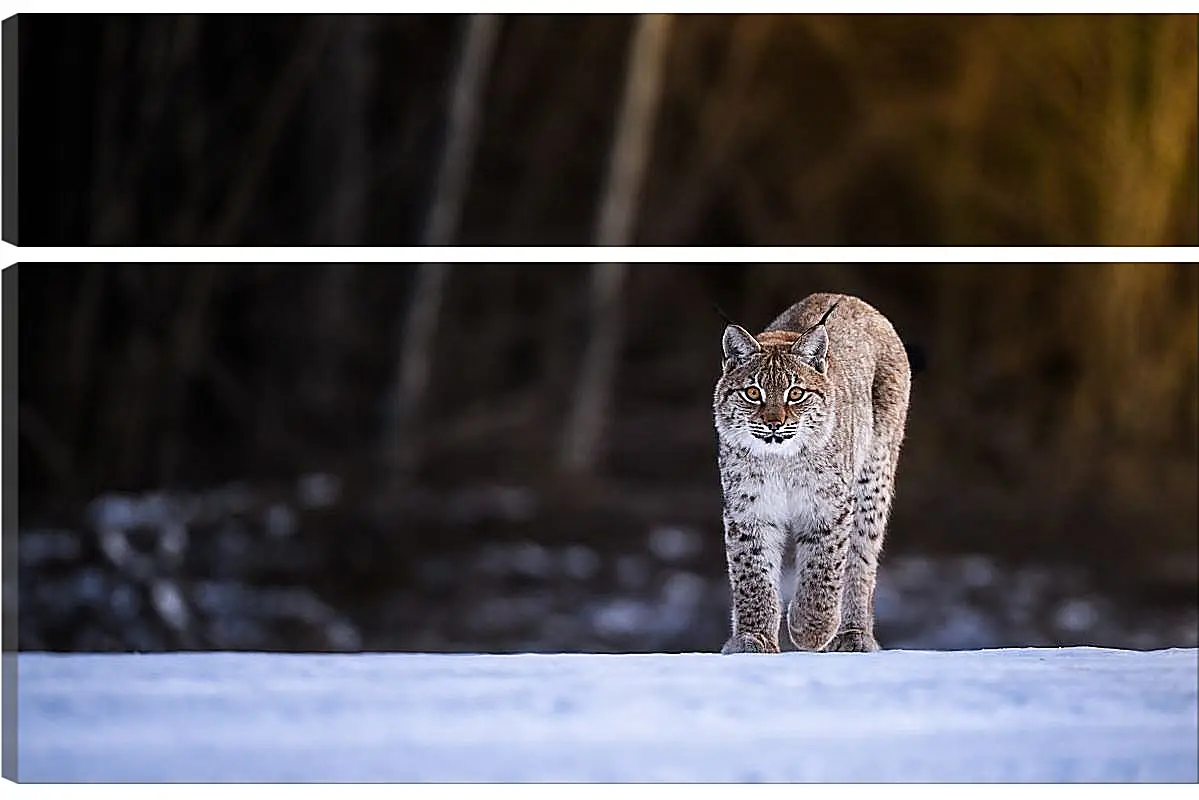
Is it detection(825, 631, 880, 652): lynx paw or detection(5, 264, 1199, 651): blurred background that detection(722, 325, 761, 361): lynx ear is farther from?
detection(5, 264, 1199, 651): blurred background

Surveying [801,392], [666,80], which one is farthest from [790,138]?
[801,392]

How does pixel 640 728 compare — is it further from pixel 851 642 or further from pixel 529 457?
pixel 529 457

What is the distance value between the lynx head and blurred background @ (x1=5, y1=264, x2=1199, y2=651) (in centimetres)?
118

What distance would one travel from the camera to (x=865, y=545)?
237 centimetres

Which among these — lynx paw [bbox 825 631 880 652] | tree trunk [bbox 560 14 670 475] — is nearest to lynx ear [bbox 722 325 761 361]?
lynx paw [bbox 825 631 880 652]

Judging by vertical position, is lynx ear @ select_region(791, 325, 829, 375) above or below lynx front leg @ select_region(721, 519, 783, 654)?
above

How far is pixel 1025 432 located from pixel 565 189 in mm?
1339

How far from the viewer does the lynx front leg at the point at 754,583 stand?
2.28 metres

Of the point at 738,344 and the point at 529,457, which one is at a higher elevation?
the point at 738,344

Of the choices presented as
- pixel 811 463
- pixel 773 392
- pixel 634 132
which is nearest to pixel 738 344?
pixel 773 392

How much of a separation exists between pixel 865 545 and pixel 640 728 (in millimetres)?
510

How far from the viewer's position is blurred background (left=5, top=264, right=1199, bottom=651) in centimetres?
350

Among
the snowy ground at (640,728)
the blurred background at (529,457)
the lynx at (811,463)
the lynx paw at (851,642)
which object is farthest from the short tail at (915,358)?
the blurred background at (529,457)
